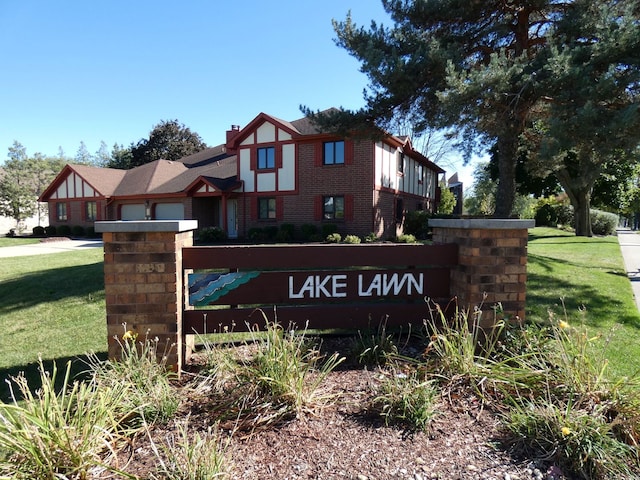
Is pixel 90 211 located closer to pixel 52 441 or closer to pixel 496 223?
pixel 52 441

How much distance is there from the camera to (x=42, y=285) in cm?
756

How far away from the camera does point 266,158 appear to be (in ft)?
66.9

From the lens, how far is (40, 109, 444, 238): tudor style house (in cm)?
1847

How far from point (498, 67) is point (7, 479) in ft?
29.2

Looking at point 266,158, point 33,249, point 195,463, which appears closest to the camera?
point 195,463

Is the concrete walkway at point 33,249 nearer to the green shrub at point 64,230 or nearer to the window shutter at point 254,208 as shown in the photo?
the window shutter at point 254,208

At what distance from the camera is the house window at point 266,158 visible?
66.1ft

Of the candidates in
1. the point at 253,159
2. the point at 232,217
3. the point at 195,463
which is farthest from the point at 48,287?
the point at 232,217

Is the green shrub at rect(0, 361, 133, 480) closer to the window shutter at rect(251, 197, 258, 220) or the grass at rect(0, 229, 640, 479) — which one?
Result: the grass at rect(0, 229, 640, 479)

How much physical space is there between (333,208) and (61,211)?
Result: 21539 millimetres

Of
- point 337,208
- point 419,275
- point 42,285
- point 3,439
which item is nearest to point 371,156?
point 337,208

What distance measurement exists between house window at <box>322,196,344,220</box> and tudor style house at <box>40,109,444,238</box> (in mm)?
48

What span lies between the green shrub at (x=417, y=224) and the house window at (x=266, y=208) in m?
7.06

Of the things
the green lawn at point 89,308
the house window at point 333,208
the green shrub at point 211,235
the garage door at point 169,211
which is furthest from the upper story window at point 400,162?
the garage door at point 169,211
